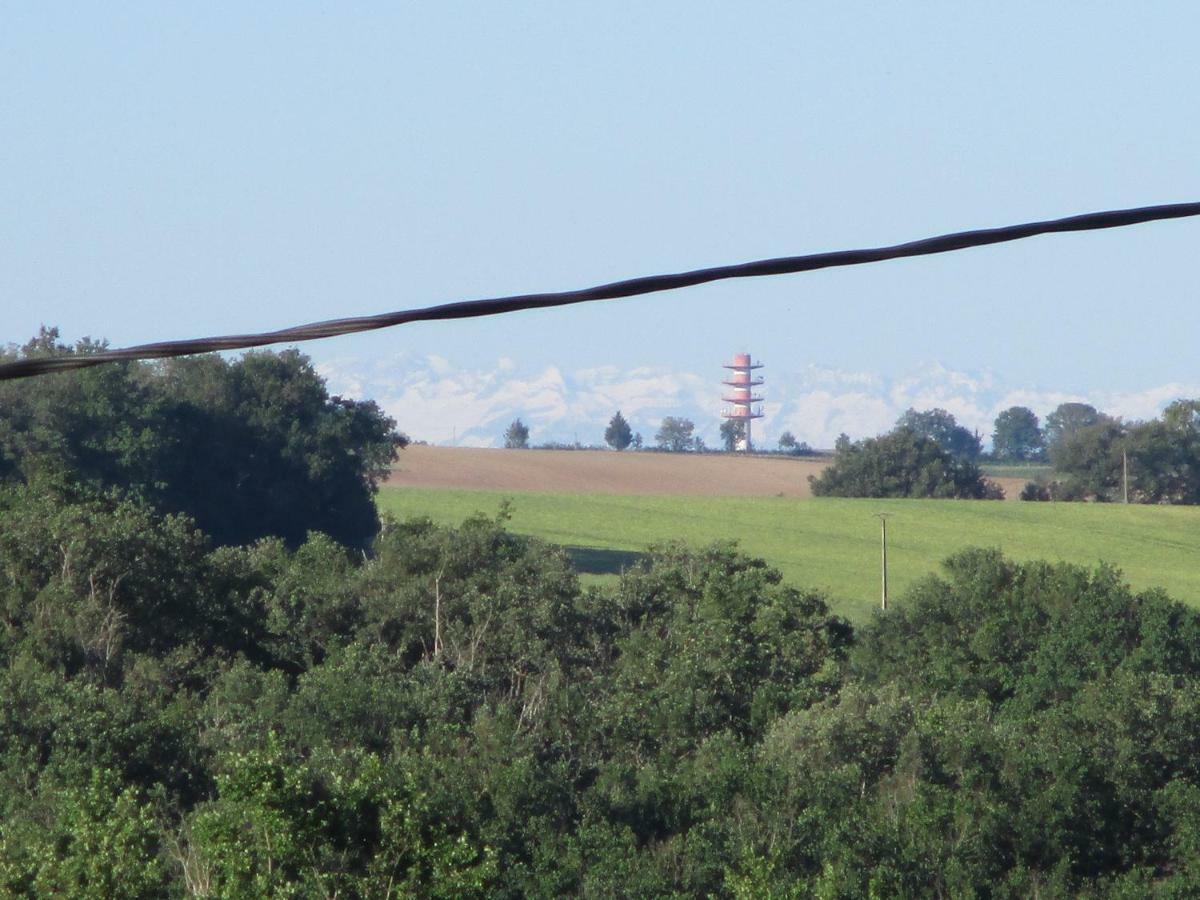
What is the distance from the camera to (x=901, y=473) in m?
106

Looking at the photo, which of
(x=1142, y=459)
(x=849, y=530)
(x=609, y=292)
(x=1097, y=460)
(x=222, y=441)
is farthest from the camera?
(x=1097, y=460)

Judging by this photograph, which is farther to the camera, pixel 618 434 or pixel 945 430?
pixel 618 434

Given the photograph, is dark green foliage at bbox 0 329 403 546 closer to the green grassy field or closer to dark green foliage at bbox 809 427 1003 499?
the green grassy field

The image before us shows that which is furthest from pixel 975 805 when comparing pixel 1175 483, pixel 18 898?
pixel 1175 483

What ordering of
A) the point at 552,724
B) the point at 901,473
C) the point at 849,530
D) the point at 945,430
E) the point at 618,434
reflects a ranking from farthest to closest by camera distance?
1. the point at 618,434
2. the point at 945,430
3. the point at 901,473
4. the point at 849,530
5. the point at 552,724

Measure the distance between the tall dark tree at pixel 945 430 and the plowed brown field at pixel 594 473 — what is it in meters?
75.5

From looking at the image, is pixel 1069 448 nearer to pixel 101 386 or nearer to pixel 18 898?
pixel 101 386

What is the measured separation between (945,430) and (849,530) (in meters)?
116

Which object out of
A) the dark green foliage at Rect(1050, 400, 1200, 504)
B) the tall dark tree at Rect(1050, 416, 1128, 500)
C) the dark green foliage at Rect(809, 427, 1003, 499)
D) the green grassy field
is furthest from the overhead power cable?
the tall dark tree at Rect(1050, 416, 1128, 500)

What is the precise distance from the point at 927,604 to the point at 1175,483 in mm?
66569

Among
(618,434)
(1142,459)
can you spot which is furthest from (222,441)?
(618,434)

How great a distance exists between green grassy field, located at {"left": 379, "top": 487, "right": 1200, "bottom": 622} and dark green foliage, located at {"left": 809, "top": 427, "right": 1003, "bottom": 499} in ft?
54.9

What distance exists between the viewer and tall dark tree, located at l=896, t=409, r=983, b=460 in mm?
186750

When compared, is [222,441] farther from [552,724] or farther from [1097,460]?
[1097,460]
